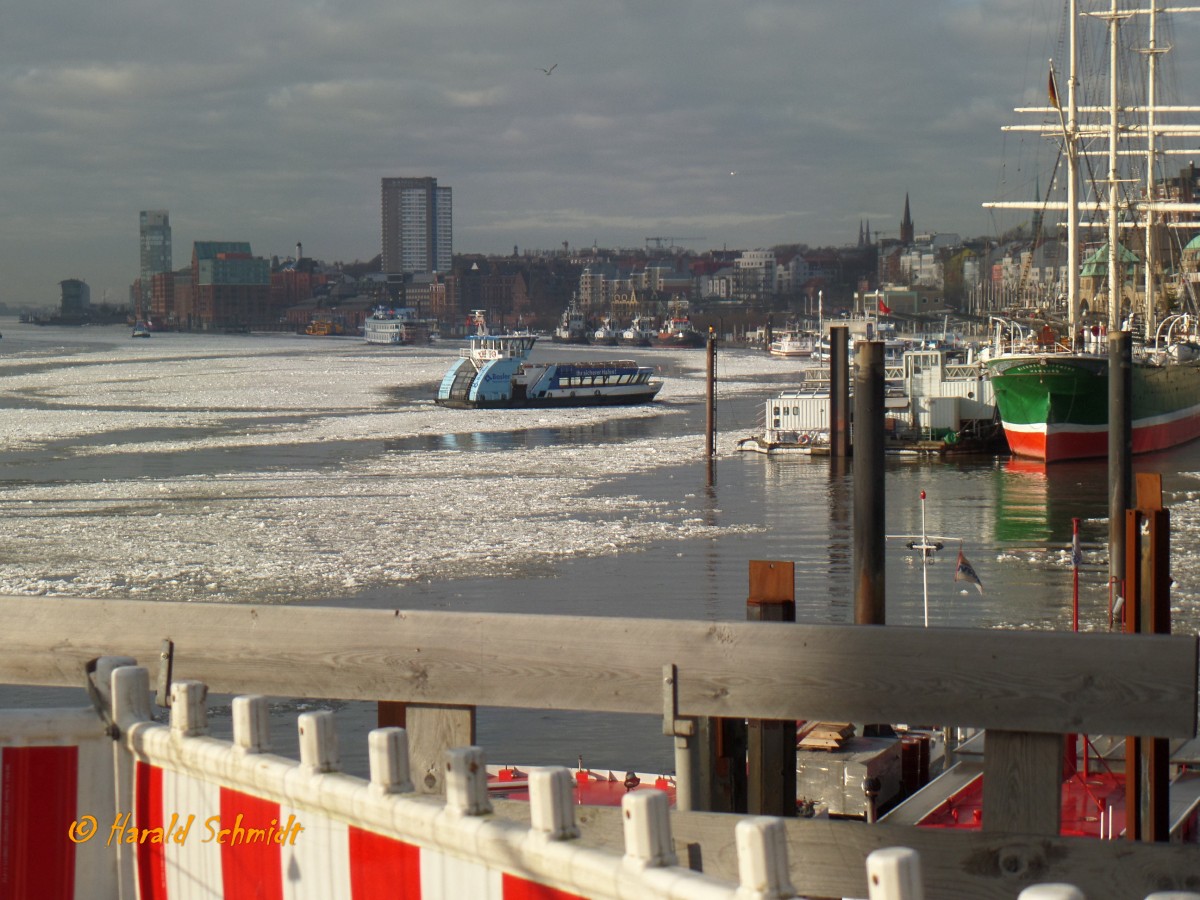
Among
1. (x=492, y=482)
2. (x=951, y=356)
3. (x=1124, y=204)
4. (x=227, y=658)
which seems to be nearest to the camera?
(x=227, y=658)

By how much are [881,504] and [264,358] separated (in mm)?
128446

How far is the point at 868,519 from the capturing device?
12.0 m

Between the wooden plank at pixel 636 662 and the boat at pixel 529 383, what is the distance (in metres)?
62.5

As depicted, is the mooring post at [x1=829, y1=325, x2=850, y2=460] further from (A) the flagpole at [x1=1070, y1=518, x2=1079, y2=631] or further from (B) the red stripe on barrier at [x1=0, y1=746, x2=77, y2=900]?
(B) the red stripe on barrier at [x1=0, y1=746, x2=77, y2=900]

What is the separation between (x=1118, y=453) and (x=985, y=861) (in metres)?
11.6

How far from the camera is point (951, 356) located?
232 feet

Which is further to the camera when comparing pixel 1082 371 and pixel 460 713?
pixel 1082 371

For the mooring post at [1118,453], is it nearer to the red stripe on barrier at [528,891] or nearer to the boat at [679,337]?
the red stripe on barrier at [528,891]

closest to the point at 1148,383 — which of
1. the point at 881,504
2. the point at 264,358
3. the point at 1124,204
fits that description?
the point at 1124,204

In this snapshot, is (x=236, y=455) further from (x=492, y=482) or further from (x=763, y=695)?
(x=763, y=695)

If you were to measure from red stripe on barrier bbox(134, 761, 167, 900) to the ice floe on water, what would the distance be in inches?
568

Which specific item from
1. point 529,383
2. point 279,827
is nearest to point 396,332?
point 529,383

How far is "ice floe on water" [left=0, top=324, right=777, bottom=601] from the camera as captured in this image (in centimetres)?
2194

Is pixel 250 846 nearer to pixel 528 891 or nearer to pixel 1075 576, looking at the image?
pixel 528 891
